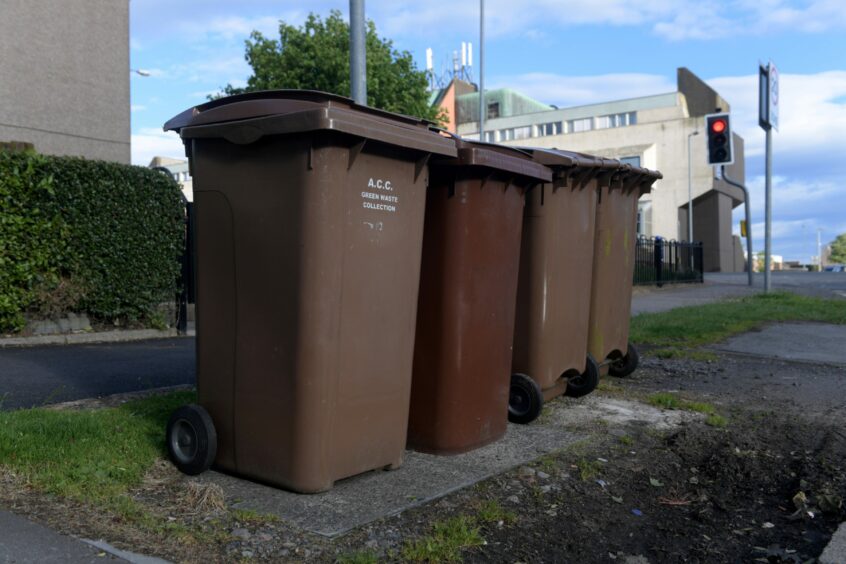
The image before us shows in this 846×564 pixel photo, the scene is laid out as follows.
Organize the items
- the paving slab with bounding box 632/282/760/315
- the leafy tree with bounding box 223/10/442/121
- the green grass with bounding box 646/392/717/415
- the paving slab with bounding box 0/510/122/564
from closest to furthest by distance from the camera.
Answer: the paving slab with bounding box 0/510/122/564 → the green grass with bounding box 646/392/717/415 → the paving slab with bounding box 632/282/760/315 → the leafy tree with bounding box 223/10/442/121

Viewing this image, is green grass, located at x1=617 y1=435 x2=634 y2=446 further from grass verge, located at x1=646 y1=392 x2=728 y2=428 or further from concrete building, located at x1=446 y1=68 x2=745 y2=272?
concrete building, located at x1=446 y1=68 x2=745 y2=272

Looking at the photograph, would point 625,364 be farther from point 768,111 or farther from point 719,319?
point 768,111

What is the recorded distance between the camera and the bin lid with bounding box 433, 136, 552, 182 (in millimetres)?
4582

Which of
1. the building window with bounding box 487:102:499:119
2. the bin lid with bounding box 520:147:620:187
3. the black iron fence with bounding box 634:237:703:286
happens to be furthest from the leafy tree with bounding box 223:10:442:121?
the building window with bounding box 487:102:499:119

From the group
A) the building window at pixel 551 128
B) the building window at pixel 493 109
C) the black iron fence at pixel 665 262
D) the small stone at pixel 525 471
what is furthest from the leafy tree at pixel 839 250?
the small stone at pixel 525 471

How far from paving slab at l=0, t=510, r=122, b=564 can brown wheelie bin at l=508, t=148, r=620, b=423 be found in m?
3.10

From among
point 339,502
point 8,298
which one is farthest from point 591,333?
point 8,298

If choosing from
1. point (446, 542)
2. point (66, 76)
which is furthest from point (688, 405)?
point (66, 76)

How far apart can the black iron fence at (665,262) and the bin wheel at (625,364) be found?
15038 mm

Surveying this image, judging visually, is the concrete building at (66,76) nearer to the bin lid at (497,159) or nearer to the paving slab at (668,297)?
the paving slab at (668,297)

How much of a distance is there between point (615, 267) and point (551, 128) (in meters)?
56.7

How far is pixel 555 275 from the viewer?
5934 millimetres

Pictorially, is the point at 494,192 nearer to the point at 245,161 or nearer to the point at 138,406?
the point at 245,161

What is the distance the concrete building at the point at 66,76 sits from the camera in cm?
1511
